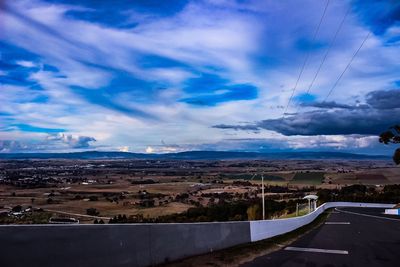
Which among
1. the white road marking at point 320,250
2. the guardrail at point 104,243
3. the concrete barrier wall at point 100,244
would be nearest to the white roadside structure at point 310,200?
the white road marking at point 320,250

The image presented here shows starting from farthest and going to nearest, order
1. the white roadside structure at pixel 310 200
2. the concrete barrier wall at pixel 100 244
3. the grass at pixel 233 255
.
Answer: the white roadside structure at pixel 310 200 < the grass at pixel 233 255 < the concrete barrier wall at pixel 100 244

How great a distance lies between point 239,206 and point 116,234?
55650 mm

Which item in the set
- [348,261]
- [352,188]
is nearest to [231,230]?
[348,261]

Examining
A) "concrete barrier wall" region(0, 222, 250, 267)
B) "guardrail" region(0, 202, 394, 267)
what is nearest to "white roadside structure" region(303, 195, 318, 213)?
"guardrail" region(0, 202, 394, 267)

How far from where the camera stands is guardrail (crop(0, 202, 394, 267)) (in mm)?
6664

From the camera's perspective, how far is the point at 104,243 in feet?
27.5

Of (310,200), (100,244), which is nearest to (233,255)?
(100,244)

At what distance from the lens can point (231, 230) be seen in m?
15.1

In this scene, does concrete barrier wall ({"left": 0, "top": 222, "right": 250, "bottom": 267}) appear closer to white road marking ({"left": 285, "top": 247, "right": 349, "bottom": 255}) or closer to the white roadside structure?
white road marking ({"left": 285, "top": 247, "right": 349, "bottom": 255})

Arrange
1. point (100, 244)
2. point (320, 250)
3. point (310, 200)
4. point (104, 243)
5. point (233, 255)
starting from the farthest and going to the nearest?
point (310, 200), point (320, 250), point (233, 255), point (104, 243), point (100, 244)

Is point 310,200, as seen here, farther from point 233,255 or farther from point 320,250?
point 233,255

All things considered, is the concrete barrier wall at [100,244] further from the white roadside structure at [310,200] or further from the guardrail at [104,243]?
the white roadside structure at [310,200]

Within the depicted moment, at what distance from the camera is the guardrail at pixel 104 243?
666cm

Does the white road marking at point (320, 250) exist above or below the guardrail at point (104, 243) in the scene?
below
